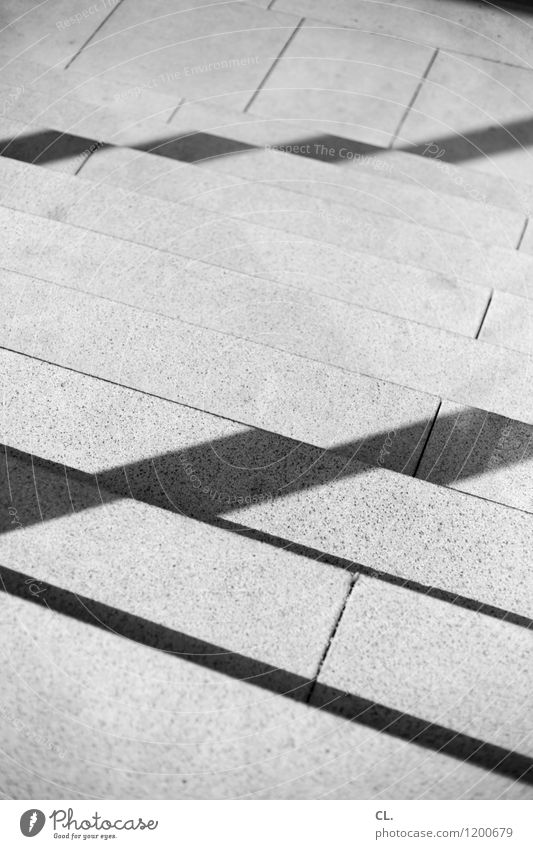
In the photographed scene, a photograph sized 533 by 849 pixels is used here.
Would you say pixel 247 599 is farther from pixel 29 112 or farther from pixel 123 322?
pixel 29 112

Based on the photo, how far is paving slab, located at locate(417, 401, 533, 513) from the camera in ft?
12.3

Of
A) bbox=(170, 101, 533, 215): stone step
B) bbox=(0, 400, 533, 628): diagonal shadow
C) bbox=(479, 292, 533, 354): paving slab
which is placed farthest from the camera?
bbox=(170, 101, 533, 215): stone step

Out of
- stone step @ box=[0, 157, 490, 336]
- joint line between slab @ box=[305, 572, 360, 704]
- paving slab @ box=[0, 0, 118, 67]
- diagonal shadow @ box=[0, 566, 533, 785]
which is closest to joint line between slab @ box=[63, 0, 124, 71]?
paving slab @ box=[0, 0, 118, 67]

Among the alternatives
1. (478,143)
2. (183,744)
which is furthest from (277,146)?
(183,744)

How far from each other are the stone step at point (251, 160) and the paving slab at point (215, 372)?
2.15 metres

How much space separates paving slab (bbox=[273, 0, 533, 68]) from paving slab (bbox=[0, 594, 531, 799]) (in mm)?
6824

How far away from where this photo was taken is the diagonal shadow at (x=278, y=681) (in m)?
2.95

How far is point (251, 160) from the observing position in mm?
6043

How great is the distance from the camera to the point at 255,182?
571cm

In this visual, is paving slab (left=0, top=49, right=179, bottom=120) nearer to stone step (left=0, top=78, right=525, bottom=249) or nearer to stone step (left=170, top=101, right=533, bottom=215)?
stone step (left=0, top=78, right=525, bottom=249)

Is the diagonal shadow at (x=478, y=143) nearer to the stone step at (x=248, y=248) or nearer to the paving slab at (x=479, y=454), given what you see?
the stone step at (x=248, y=248)

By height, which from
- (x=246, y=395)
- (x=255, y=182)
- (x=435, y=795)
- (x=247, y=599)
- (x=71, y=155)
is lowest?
(x=435, y=795)

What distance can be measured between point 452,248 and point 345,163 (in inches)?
62.1

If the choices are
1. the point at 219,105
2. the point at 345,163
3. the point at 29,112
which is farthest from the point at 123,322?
→ the point at 219,105
